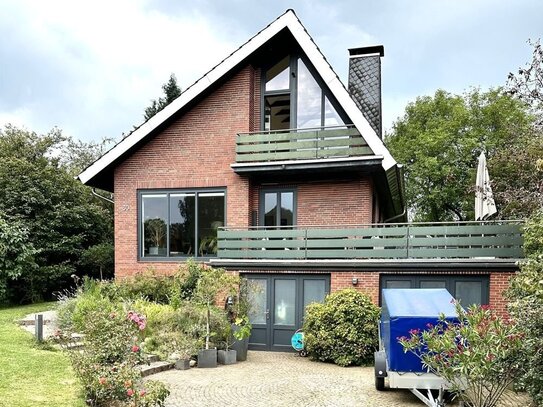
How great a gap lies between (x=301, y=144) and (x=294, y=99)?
5.53 ft

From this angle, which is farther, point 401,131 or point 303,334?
point 401,131

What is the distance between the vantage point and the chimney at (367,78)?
54.0ft

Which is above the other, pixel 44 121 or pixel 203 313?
pixel 44 121

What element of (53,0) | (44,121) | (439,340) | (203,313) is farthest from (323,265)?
(44,121)

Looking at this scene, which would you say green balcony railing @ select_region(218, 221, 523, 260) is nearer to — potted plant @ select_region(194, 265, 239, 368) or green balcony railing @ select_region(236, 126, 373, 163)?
potted plant @ select_region(194, 265, 239, 368)

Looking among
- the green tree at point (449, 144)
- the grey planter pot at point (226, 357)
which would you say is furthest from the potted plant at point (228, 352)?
the green tree at point (449, 144)

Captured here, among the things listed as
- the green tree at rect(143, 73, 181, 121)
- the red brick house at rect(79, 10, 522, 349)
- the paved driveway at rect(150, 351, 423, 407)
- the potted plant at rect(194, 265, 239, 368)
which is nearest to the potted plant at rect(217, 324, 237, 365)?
the paved driveway at rect(150, 351, 423, 407)

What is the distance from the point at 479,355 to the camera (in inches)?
200

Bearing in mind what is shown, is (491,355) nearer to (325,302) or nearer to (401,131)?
(325,302)

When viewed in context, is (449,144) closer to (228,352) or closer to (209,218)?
(209,218)

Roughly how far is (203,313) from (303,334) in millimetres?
2571

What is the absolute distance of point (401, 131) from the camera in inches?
1359

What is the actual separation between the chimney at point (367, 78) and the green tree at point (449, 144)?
47.2 ft

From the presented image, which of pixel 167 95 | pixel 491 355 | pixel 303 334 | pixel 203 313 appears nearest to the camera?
pixel 491 355
